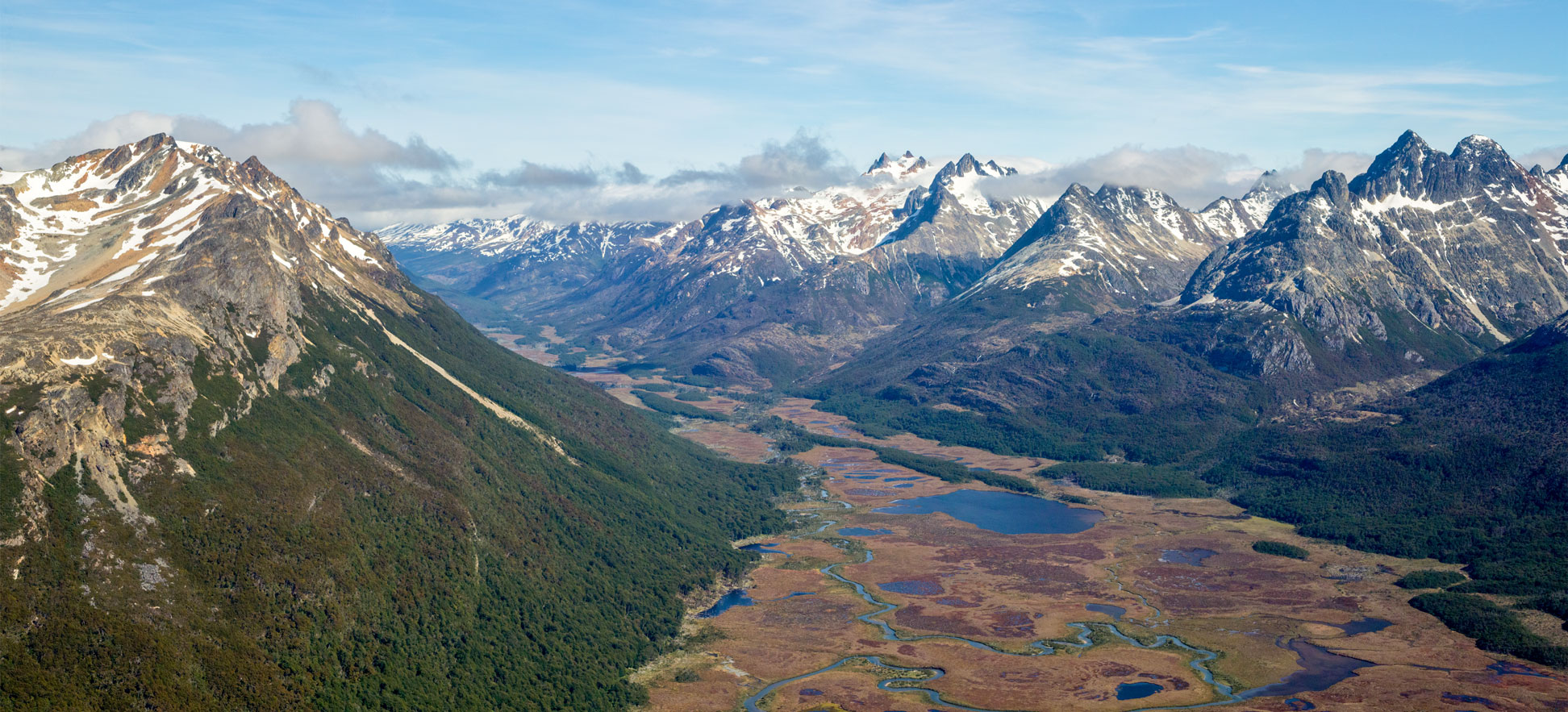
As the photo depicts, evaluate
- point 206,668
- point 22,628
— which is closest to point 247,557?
point 206,668

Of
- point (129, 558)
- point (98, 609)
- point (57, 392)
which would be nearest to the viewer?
point (98, 609)

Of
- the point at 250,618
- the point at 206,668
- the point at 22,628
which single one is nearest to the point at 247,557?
the point at 250,618

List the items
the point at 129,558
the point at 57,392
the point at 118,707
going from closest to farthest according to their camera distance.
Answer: the point at 118,707, the point at 129,558, the point at 57,392

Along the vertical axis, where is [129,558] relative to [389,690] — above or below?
above

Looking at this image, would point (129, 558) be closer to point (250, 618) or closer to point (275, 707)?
point (250, 618)

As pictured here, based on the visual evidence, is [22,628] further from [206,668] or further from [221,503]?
[221,503]

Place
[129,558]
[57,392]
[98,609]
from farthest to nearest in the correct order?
[57,392] → [129,558] → [98,609]

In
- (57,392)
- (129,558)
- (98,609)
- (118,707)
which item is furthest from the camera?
(57,392)

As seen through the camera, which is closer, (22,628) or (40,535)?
(22,628)

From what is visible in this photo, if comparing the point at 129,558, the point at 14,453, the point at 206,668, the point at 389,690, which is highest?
the point at 14,453
